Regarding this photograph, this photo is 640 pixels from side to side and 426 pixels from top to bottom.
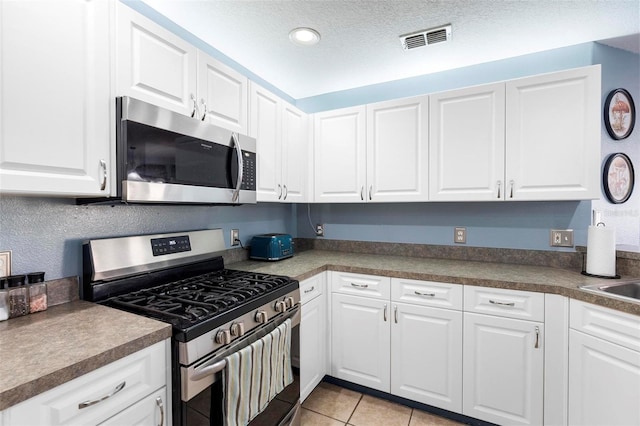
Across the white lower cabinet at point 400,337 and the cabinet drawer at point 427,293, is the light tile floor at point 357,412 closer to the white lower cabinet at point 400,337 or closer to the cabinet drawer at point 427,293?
the white lower cabinet at point 400,337

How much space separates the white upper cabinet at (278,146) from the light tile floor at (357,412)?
142 centimetres

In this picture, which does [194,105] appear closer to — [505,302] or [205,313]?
[205,313]

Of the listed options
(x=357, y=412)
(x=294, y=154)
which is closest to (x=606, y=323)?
(x=357, y=412)

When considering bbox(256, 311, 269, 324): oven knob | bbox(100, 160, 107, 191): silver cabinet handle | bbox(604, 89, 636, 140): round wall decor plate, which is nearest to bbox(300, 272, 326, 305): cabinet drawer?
bbox(256, 311, 269, 324): oven knob

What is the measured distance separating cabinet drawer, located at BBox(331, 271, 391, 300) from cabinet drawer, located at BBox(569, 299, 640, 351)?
955 millimetres

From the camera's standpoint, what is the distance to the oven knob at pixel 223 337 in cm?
118

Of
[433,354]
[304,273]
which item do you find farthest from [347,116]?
[433,354]

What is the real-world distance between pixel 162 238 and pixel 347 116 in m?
1.62

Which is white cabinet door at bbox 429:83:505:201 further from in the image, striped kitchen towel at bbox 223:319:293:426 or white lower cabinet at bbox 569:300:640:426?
striped kitchen towel at bbox 223:319:293:426

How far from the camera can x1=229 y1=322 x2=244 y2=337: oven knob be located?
49.0 inches

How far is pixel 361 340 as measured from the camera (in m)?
2.08

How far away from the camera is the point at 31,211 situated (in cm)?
122

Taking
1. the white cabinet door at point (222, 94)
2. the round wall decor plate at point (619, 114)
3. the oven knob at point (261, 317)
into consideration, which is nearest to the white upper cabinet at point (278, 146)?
the white cabinet door at point (222, 94)

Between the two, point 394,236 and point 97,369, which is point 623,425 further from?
point 97,369
